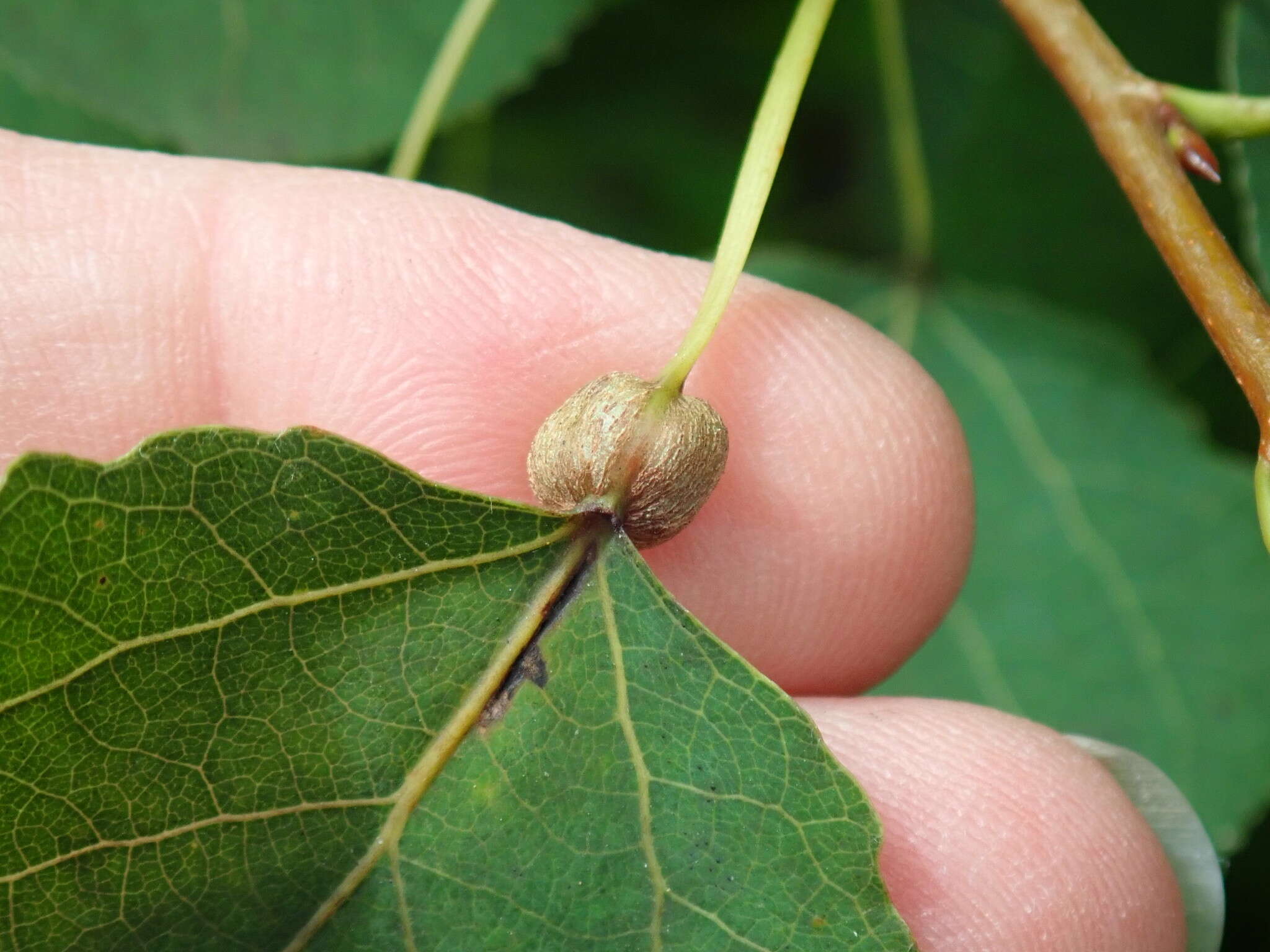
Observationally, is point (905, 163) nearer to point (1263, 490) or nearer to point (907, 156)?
point (907, 156)

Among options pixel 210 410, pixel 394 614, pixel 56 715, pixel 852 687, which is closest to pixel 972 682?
pixel 852 687

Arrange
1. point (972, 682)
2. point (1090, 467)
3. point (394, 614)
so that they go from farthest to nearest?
point (1090, 467) < point (972, 682) < point (394, 614)

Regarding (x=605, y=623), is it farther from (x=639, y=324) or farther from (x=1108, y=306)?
(x=1108, y=306)

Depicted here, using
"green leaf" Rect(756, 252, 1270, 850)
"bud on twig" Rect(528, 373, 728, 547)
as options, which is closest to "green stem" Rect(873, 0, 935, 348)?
"green leaf" Rect(756, 252, 1270, 850)

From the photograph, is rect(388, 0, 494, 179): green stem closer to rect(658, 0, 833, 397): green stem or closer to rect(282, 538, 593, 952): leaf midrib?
rect(658, 0, 833, 397): green stem

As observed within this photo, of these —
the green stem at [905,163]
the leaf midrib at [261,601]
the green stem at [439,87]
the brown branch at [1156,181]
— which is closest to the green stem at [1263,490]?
the brown branch at [1156,181]

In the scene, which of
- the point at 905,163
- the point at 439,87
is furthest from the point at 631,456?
the point at 905,163
